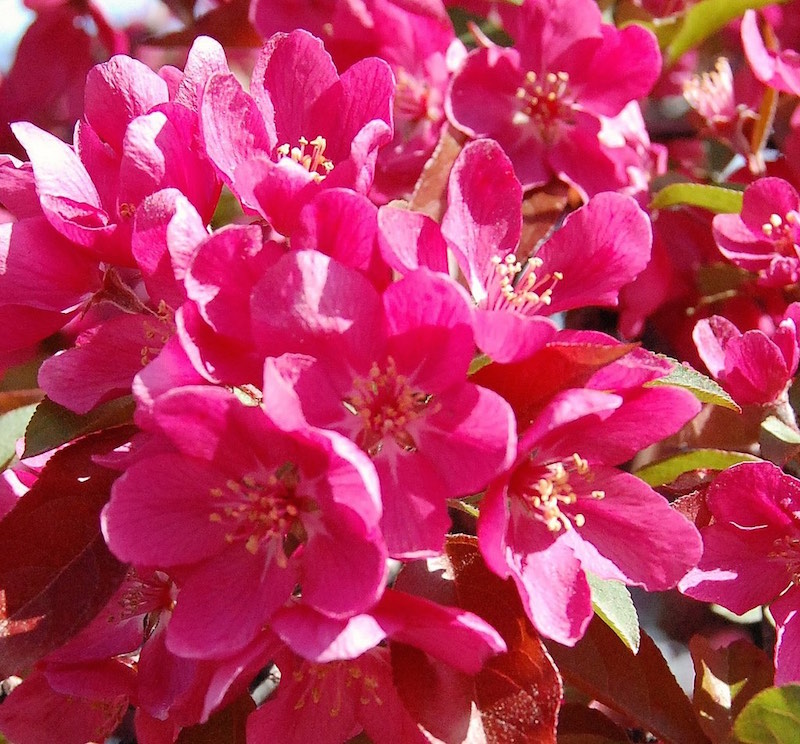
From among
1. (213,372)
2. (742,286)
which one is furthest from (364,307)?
(742,286)

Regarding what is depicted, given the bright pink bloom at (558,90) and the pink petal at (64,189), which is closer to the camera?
the pink petal at (64,189)

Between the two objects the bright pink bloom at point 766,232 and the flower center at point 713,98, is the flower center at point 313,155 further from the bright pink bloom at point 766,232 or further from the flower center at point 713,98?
the flower center at point 713,98

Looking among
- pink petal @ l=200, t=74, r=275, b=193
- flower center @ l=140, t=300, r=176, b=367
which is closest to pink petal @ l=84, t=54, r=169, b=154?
pink petal @ l=200, t=74, r=275, b=193

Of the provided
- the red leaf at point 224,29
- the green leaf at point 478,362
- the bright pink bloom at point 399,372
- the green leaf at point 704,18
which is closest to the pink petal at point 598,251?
the green leaf at point 478,362

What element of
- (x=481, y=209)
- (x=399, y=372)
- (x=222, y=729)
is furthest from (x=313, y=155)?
(x=222, y=729)

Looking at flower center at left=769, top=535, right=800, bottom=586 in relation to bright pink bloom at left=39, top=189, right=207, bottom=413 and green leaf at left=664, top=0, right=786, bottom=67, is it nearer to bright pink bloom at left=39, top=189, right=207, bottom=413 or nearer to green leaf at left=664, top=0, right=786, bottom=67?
bright pink bloom at left=39, top=189, right=207, bottom=413

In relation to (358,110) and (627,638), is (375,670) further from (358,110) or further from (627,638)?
(358,110)
